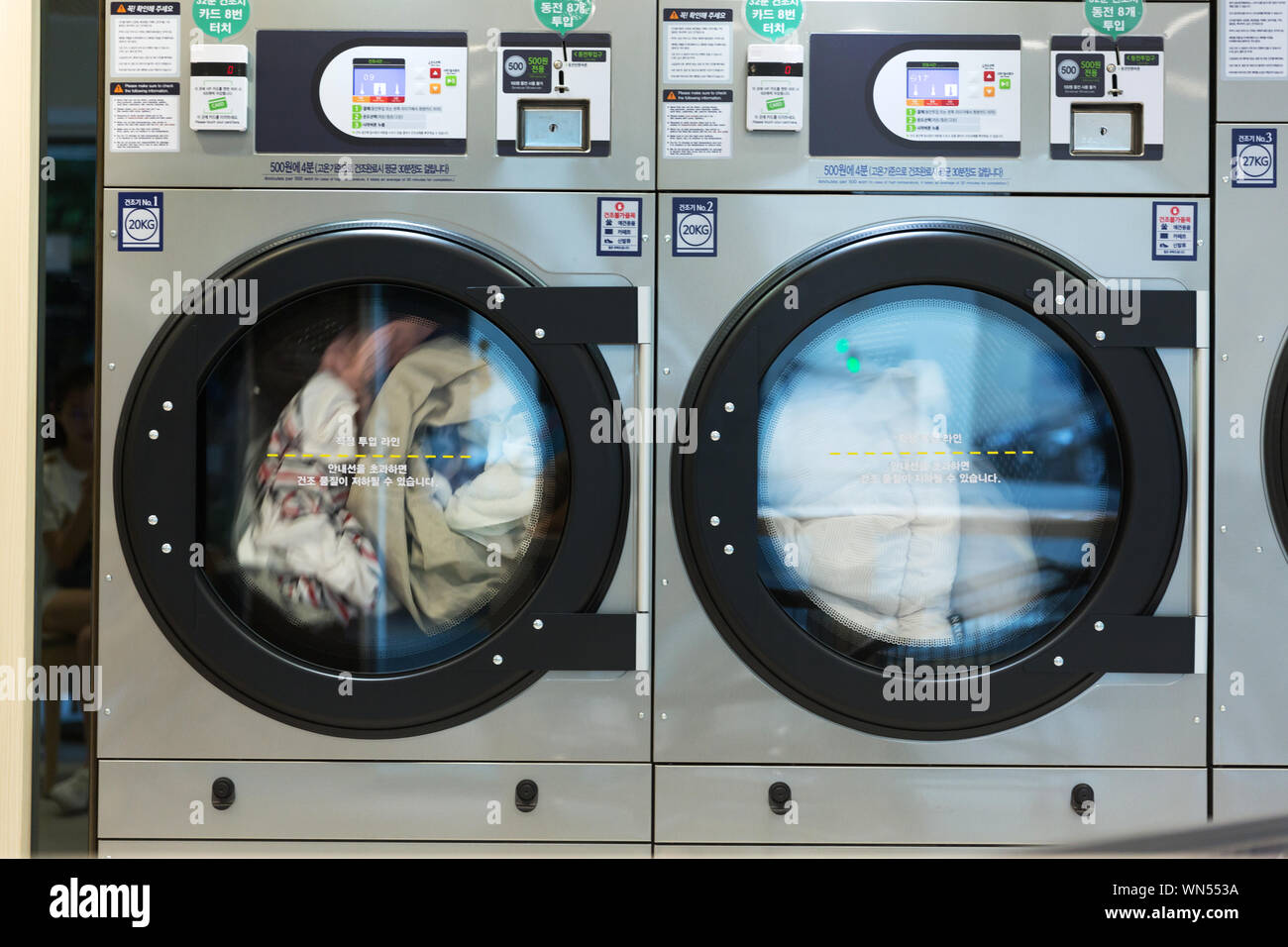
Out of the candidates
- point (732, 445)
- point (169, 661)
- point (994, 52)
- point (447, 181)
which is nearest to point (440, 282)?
point (447, 181)

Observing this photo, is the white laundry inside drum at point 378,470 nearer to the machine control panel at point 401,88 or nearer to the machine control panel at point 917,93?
the machine control panel at point 401,88

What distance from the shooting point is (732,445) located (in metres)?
1.54

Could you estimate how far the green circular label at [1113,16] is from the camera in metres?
1.55

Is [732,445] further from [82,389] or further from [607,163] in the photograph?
[82,389]

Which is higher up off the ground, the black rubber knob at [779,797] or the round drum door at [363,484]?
the round drum door at [363,484]

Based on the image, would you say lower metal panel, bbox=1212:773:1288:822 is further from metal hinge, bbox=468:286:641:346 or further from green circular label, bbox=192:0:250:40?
green circular label, bbox=192:0:250:40

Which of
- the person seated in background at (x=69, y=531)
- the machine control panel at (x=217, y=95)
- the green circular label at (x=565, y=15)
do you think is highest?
the green circular label at (x=565, y=15)

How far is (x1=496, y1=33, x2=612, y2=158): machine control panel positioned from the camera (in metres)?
1.54

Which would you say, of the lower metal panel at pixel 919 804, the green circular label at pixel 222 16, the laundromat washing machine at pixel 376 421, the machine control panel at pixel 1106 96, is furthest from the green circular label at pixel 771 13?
the lower metal panel at pixel 919 804

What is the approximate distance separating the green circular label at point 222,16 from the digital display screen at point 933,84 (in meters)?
1.15

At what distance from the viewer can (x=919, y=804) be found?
1.56m

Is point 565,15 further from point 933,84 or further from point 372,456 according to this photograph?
point 372,456

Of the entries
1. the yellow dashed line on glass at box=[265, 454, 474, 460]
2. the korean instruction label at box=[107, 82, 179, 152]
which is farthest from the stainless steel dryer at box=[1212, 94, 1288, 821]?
the korean instruction label at box=[107, 82, 179, 152]
